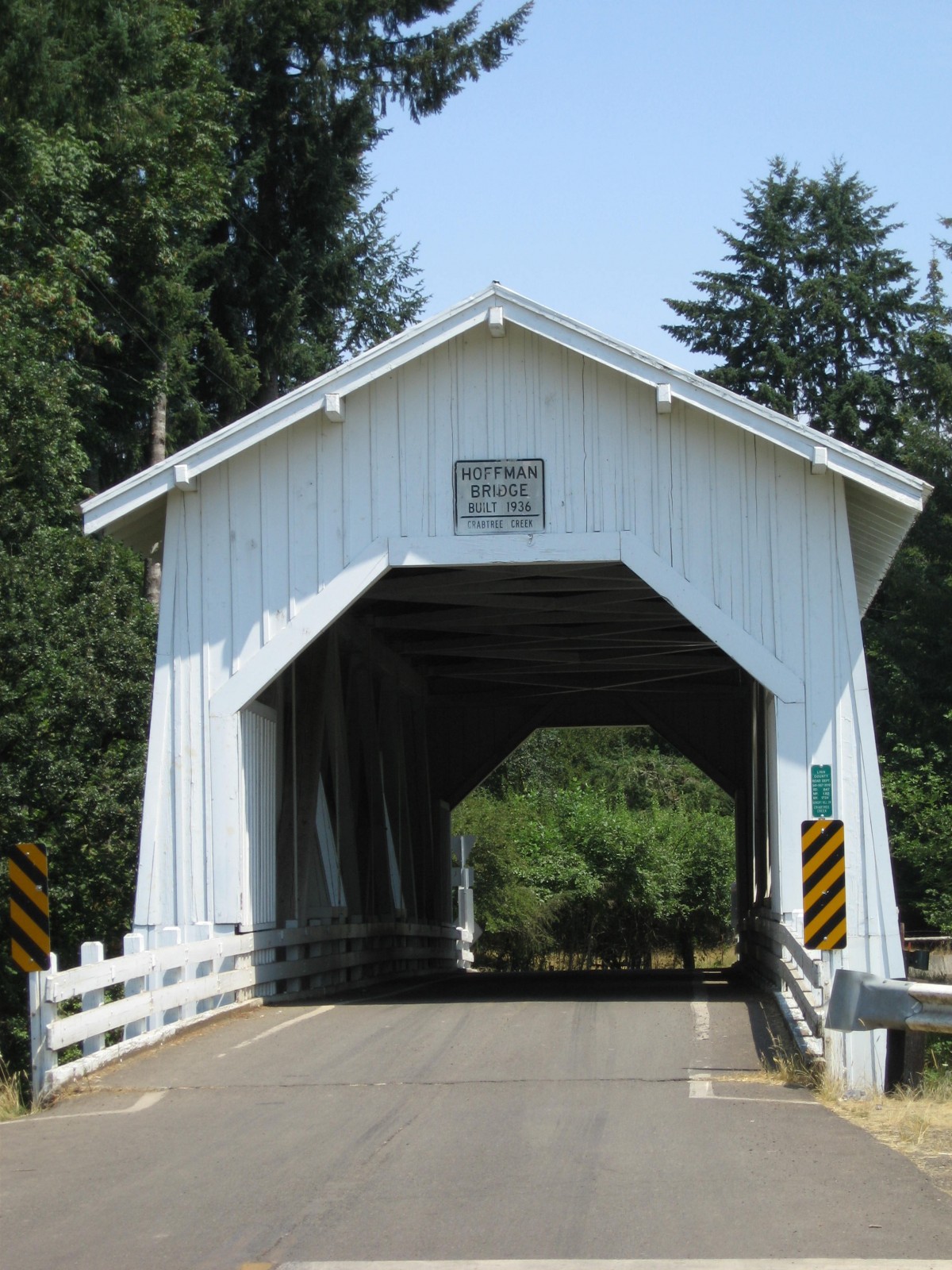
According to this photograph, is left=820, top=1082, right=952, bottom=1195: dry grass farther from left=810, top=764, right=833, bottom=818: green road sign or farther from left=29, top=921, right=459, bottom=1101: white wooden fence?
left=29, top=921, right=459, bottom=1101: white wooden fence

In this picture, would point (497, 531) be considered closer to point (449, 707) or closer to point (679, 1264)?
point (679, 1264)

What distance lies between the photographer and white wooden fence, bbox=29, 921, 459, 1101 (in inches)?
350

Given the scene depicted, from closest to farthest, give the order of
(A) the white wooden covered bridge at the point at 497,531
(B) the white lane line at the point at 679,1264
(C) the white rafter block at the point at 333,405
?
(B) the white lane line at the point at 679,1264, (A) the white wooden covered bridge at the point at 497,531, (C) the white rafter block at the point at 333,405

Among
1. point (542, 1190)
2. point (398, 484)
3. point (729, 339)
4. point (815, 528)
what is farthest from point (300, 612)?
point (729, 339)

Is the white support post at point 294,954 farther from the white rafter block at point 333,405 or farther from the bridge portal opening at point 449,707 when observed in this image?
the white rafter block at point 333,405

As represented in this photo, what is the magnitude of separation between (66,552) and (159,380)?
6.90m

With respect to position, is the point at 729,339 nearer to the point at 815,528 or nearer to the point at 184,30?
the point at 184,30

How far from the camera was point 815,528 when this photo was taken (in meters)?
13.6

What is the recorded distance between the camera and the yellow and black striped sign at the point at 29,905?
31.4 ft

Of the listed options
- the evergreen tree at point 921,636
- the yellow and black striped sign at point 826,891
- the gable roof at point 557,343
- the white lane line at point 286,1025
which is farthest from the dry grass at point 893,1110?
the evergreen tree at point 921,636

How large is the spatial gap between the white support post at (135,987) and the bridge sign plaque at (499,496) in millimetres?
4732

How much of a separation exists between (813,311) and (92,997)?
39.3 meters

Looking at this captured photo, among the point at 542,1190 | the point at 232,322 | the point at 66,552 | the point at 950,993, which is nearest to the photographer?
the point at 542,1190

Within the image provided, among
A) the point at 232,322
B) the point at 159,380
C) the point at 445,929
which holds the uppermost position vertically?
the point at 232,322
